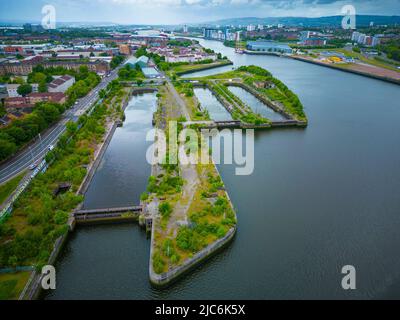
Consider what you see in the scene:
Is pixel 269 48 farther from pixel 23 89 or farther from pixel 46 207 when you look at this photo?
pixel 46 207

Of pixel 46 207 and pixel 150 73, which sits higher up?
pixel 150 73

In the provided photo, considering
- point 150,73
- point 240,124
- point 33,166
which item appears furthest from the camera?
point 150,73

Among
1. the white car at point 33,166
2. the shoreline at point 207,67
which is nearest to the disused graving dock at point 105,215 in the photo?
the white car at point 33,166

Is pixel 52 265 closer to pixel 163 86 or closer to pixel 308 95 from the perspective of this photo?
pixel 163 86

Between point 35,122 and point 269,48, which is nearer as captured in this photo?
point 35,122

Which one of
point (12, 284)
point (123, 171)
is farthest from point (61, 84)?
point (12, 284)

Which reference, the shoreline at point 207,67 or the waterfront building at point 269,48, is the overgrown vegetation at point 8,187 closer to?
the shoreline at point 207,67
